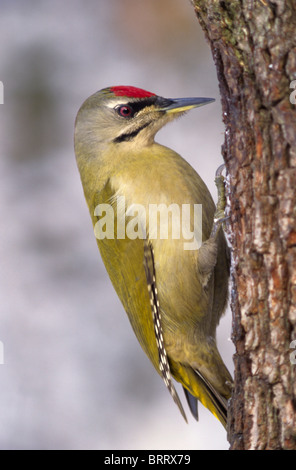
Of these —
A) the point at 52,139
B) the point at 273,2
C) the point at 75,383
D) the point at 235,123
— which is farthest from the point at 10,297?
the point at 273,2

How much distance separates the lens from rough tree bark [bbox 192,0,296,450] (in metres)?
2.11

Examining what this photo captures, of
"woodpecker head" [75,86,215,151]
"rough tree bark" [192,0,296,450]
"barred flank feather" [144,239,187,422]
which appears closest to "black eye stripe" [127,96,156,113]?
"woodpecker head" [75,86,215,151]

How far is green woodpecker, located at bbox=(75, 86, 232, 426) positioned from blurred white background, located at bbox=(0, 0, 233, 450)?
1.86m

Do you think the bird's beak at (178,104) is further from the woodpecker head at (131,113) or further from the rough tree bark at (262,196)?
the rough tree bark at (262,196)

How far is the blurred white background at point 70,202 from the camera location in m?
5.15

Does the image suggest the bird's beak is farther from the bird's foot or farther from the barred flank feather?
the barred flank feather

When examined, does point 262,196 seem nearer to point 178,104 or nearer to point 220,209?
point 220,209

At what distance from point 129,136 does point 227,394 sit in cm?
144

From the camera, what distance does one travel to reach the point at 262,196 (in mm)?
2193

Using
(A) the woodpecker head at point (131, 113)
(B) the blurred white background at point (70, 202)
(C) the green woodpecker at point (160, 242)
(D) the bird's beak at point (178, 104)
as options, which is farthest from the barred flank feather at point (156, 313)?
(B) the blurred white background at point (70, 202)

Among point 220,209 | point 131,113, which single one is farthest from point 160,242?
point 131,113

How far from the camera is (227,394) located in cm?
318

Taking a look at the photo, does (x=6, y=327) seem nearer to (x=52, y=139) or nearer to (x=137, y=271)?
(x=52, y=139)

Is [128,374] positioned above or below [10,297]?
below
